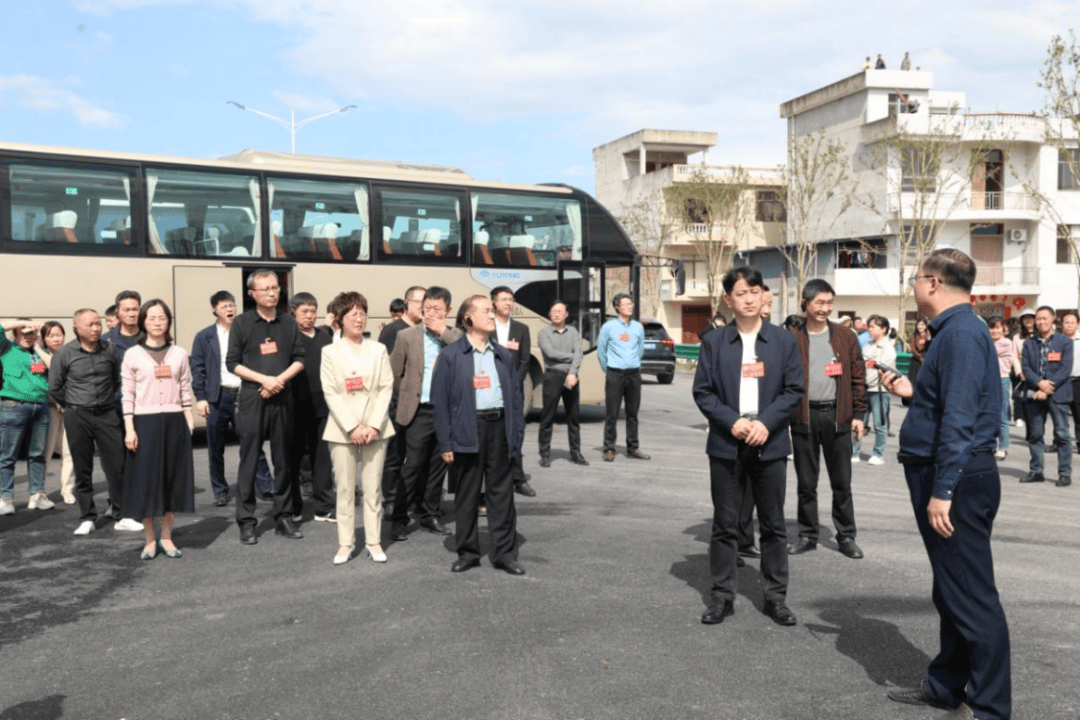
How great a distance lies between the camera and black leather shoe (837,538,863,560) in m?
7.15

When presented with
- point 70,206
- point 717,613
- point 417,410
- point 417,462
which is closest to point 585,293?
point 70,206

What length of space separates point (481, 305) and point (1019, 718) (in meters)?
4.15

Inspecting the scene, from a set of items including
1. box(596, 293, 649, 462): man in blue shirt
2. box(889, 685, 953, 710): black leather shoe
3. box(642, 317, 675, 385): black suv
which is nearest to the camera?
box(889, 685, 953, 710): black leather shoe

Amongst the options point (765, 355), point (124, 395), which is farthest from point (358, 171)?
point (765, 355)

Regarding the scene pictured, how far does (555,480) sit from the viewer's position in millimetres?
10648

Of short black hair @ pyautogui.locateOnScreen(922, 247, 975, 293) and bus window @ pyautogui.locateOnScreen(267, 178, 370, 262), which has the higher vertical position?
bus window @ pyautogui.locateOnScreen(267, 178, 370, 262)

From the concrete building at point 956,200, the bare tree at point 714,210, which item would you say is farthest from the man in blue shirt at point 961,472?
the bare tree at point 714,210

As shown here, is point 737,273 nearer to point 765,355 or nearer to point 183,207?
point 765,355

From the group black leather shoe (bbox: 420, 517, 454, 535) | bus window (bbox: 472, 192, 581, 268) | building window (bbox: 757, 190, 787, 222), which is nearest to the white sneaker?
black leather shoe (bbox: 420, 517, 454, 535)

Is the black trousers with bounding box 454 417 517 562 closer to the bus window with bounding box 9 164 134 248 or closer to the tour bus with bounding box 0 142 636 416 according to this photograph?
the tour bus with bounding box 0 142 636 416

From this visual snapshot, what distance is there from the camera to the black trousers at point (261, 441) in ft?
25.4

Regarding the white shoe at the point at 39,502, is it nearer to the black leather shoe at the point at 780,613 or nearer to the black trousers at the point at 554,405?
the black trousers at the point at 554,405

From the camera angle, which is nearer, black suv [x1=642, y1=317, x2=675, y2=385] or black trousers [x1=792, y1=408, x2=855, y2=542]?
black trousers [x1=792, y1=408, x2=855, y2=542]

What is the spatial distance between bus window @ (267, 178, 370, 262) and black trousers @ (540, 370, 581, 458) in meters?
4.21
